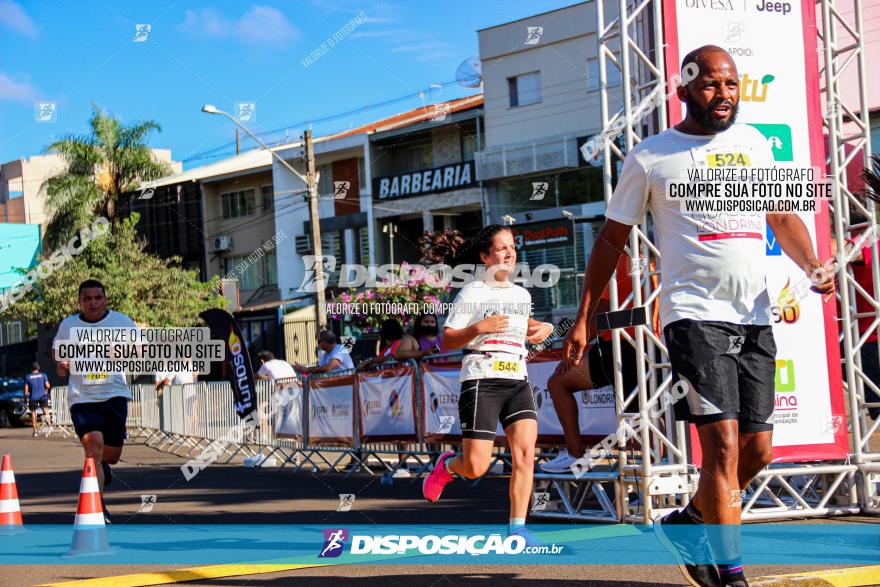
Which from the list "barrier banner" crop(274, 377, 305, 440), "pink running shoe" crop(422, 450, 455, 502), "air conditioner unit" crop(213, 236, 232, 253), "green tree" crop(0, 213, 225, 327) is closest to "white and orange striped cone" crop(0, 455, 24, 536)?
"pink running shoe" crop(422, 450, 455, 502)

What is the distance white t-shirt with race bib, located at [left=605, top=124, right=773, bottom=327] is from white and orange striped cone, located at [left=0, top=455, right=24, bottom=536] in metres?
5.81

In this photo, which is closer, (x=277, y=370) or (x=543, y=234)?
(x=277, y=370)

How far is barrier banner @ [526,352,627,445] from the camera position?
9.67m

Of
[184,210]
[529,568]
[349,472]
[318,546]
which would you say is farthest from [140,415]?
[184,210]

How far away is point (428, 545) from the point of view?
22.9 feet

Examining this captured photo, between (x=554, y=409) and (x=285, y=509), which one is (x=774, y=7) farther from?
(x=285, y=509)

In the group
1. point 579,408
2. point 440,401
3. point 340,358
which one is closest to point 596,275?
point 579,408

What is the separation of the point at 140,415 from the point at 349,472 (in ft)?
40.6

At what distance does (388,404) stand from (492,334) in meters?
7.07

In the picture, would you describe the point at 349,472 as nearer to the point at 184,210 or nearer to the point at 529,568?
the point at 529,568

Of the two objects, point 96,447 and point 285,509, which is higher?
point 96,447

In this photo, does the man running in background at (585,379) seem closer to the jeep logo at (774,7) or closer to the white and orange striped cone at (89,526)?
the jeep logo at (774,7)

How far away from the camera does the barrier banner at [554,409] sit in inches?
381

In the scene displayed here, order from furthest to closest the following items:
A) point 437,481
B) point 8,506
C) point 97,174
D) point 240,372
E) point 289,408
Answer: point 97,174 → point 240,372 → point 289,408 → point 8,506 → point 437,481
